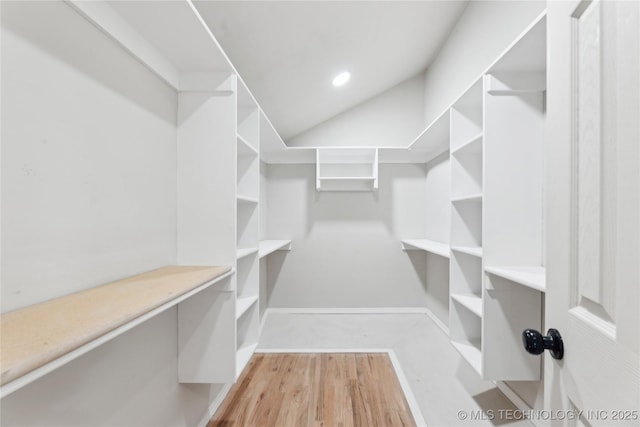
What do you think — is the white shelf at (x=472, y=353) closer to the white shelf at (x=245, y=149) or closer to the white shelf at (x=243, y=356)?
the white shelf at (x=243, y=356)

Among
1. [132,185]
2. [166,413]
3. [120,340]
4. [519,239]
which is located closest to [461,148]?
[519,239]

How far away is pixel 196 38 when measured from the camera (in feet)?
3.60

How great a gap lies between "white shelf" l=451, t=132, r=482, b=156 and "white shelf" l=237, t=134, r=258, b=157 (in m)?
1.33

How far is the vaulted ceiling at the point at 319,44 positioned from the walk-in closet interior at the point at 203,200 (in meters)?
0.02

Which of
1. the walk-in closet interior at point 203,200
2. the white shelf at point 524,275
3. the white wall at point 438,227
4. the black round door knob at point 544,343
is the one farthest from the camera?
the white wall at point 438,227

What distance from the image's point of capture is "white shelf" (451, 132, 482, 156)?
1.64 metres

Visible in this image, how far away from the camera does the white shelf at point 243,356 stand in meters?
1.49

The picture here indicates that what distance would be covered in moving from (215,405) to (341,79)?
278 cm

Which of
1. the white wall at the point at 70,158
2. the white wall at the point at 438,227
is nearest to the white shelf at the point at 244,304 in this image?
the white wall at the point at 70,158

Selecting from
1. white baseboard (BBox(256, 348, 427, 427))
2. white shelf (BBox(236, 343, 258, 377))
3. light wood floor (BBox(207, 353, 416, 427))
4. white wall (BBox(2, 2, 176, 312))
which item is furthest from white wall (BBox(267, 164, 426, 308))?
white wall (BBox(2, 2, 176, 312))

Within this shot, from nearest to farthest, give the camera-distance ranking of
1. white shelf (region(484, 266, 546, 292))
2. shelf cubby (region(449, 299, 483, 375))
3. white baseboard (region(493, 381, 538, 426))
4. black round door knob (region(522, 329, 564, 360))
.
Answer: black round door knob (region(522, 329, 564, 360))
white shelf (region(484, 266, 546, 292))
white baseboard (region(493, 381, 538, 426))
shelf cubby (region(449, 299, 483, 375))

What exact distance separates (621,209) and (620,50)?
26 cm

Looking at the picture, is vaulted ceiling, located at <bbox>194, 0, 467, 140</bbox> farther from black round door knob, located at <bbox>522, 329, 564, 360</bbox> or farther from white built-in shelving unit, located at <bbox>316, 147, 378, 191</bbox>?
black round door knob, located at <bbox>522, 329, 564, 360</bbox>

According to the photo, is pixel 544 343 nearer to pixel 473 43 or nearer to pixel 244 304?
pixel 244 304
